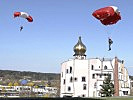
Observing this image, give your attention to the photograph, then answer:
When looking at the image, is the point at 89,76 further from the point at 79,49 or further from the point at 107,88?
the point at 107,88

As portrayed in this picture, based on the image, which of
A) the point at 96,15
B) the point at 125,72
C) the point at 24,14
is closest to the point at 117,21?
the point at 96,15

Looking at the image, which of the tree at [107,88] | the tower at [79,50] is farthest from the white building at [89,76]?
the tree at [107,88]

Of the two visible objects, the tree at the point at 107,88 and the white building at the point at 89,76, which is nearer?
the tree at the point at 107,88

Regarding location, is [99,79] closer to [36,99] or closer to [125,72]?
[125,72]

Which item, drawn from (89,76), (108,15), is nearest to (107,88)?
(89,76)

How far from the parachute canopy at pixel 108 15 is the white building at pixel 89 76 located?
175ft

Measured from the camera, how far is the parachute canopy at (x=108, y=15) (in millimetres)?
36344

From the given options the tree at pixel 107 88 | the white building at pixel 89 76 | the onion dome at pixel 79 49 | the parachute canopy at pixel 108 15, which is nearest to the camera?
the parachute canopy at pixel 108 15

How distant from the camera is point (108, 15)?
36375 mm

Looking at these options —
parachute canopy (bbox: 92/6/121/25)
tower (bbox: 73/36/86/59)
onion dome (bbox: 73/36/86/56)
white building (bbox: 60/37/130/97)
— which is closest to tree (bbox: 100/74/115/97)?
white building (bbox: 60/37/130/97)

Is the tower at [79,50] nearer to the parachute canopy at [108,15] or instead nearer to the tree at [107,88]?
the tree at [107,88]

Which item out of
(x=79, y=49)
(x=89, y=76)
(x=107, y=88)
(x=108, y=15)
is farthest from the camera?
(x=79, y=49)

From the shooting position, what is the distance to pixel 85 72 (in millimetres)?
91000

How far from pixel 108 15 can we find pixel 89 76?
56011 millimetres
